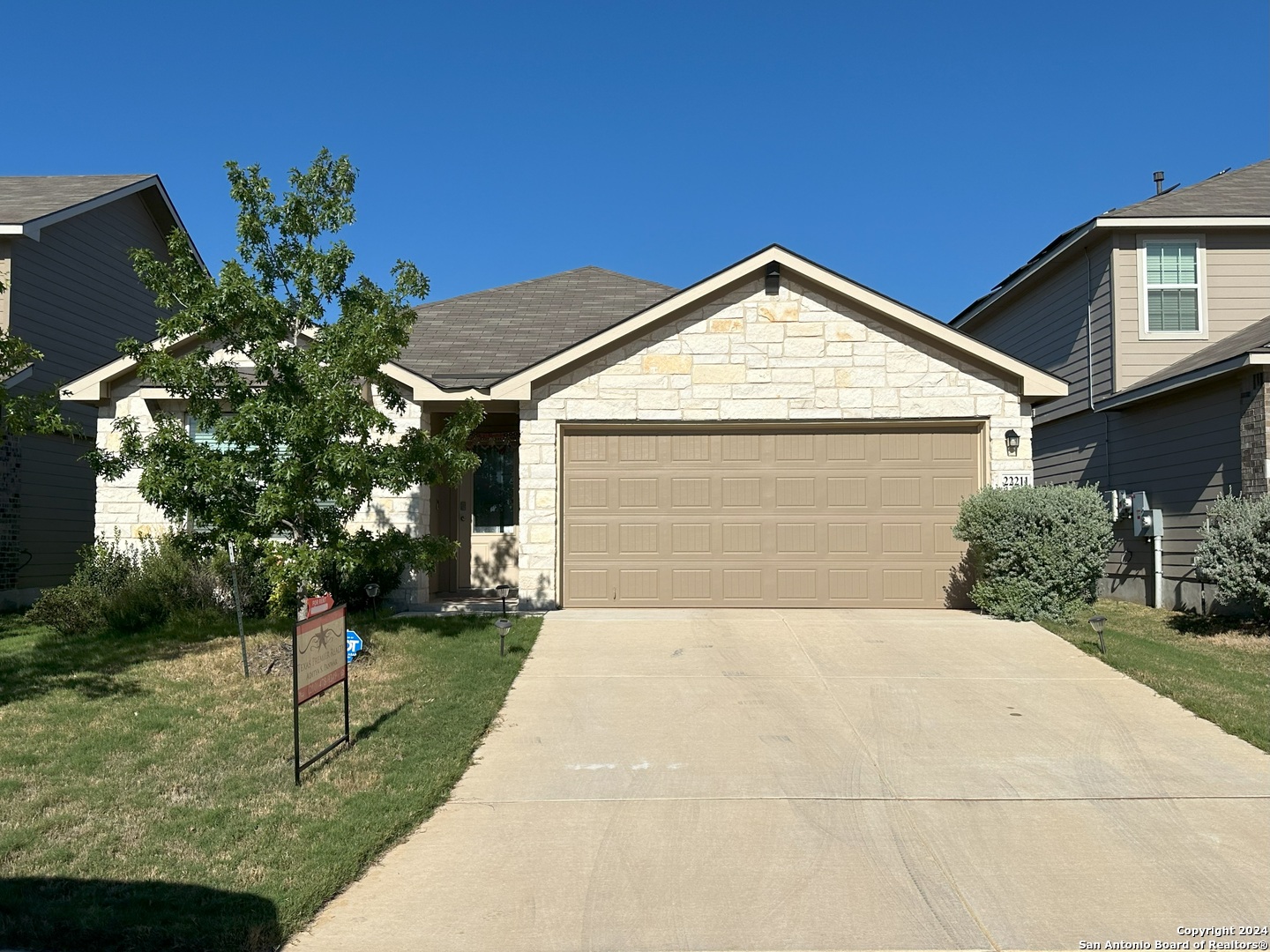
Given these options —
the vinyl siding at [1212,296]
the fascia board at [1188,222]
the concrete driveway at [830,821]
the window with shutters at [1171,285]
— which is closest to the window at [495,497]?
the concrete driveway at [830,821]

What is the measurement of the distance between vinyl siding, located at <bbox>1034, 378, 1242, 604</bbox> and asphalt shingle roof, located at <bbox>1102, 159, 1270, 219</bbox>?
300 centimetres

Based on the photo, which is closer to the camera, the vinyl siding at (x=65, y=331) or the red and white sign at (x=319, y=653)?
the red and white sign at (x=319, y=653)

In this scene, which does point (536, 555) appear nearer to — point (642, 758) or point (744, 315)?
point (744, 315)

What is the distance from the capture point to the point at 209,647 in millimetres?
10344

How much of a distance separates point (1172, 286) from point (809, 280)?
21.7ft

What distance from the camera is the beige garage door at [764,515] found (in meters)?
12.4

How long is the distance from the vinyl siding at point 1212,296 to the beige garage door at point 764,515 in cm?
433

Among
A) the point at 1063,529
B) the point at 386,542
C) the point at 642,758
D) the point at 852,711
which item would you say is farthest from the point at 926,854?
the point at 1063,529

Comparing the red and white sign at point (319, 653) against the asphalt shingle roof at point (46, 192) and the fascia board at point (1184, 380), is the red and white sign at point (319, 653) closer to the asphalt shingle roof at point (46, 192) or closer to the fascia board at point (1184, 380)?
the fascia board at point (1184, 380)

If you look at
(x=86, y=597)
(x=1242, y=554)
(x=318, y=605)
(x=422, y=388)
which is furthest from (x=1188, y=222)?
(x=86, y=597)

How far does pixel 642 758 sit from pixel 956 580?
279 inches

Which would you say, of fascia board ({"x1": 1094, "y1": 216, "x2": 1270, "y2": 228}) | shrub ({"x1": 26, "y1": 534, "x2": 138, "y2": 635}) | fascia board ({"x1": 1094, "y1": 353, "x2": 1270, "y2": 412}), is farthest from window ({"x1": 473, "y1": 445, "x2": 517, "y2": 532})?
fascia board ({"x1": 1094, "y1": 216, "x2": 1270, "y2": 228})

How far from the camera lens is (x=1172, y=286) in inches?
588

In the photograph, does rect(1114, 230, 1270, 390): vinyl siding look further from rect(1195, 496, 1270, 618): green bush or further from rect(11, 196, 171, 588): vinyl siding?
rect(11, 196, 171, 588): vinyl siding
